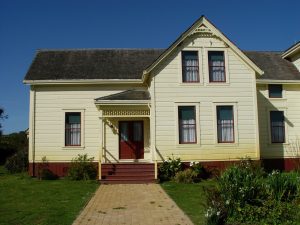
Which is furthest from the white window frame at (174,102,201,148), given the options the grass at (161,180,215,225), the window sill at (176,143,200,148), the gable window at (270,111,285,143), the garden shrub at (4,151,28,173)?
the garden shrub at (4,151,28,173)

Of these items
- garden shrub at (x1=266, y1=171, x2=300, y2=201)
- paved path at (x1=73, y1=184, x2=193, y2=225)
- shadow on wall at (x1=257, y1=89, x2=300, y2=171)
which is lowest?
paved path at (x1=73, y1=184, x2=193, y2=225)

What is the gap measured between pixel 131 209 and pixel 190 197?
2.95m

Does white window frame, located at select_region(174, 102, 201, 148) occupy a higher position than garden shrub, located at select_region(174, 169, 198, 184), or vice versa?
white window frame, located at select_region(174, 102, 201, 148)

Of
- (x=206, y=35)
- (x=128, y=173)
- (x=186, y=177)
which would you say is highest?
(x=206, y=35)

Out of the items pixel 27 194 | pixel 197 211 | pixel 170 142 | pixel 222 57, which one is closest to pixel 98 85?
pixel 170 142

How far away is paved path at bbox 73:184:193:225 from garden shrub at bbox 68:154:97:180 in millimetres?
4021

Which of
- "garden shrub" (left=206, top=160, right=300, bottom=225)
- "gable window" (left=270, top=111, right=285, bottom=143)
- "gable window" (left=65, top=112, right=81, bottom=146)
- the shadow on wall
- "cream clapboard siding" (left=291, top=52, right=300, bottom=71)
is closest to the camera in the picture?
"garden shrub" (left=206, top=160, right=300, bottom=225)

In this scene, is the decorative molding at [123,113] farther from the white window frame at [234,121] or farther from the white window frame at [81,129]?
the white window frame at [234,121]

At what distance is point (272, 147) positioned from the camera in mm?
22203

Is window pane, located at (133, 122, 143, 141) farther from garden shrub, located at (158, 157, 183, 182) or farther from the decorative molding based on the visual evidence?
garden shrub, located at (158, 157, 183, 182)

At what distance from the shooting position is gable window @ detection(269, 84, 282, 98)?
22.8 m

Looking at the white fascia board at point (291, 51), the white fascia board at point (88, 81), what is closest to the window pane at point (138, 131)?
the white fascia board at point (88, 81)

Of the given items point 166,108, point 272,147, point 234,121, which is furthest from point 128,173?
point 272,147

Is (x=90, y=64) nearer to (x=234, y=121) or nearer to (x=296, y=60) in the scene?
(x=234, y=121)
